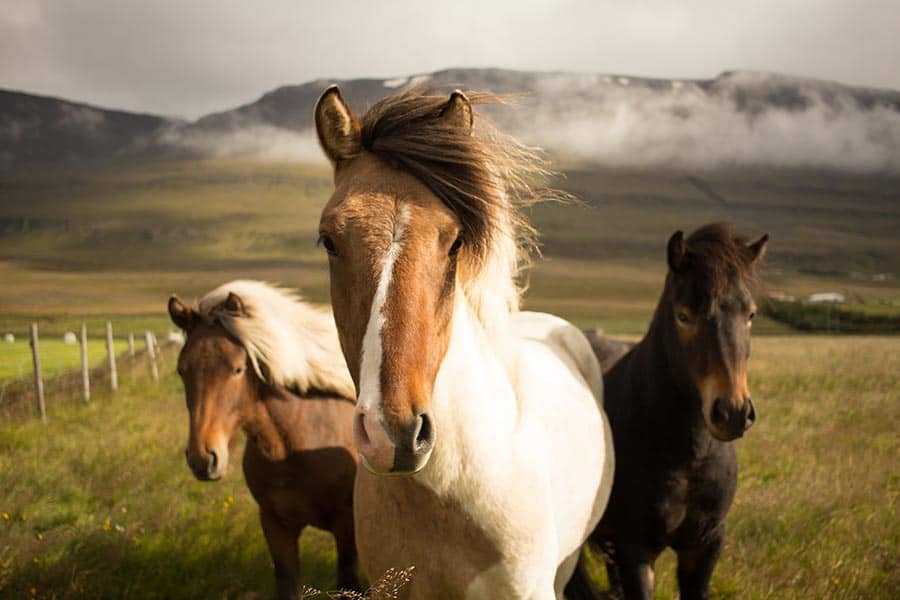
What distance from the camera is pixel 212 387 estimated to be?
4059 mm

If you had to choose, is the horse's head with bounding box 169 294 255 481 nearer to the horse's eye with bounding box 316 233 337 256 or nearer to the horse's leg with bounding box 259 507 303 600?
the horse's leg with bounding box 259 507 303 600

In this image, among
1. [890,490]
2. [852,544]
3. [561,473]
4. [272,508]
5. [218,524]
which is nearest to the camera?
[561,473]

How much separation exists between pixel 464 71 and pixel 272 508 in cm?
19178

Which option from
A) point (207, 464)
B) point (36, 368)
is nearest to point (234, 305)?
point (207, 464)

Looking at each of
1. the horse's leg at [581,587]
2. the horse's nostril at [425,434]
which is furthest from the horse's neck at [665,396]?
the horse's nostril at [425,434]

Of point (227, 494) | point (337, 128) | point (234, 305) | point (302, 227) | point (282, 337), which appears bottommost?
point (302, 227)

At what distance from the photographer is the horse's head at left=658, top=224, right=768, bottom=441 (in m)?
3.00

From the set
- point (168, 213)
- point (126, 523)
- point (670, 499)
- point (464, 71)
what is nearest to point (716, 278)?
point (670, 499)

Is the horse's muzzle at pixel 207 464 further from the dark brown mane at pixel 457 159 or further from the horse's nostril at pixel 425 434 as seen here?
the horse's nostril at pixel 425 434

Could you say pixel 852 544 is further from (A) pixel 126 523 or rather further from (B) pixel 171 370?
(B) pixel 171 370

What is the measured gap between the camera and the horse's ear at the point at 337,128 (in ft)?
6.65

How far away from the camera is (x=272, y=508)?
13.8 feet

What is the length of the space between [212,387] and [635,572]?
2816mm

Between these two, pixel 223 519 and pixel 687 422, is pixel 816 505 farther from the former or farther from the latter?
pixel 223 519
